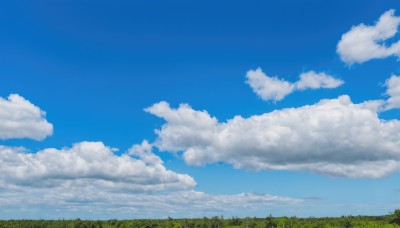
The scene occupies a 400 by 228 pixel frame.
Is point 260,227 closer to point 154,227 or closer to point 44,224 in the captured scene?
point 154,227

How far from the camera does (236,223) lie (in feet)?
537

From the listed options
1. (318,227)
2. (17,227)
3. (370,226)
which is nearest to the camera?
(370,226)

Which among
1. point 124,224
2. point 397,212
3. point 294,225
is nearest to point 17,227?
point 124,224

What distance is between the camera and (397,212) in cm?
Result: 10800

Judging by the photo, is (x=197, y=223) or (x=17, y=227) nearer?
(x=197, y=223)

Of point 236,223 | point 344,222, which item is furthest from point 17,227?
point 344,222

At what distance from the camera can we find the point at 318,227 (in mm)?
120250

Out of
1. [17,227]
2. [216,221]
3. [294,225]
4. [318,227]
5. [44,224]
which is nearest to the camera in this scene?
[318,227]

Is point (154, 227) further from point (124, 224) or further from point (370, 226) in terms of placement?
point (370, 226)

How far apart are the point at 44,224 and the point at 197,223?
7333 centimetres

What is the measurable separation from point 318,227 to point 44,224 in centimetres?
12302

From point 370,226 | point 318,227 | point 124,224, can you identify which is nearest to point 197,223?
point 124,224

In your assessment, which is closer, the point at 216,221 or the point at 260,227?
the point at 260,227

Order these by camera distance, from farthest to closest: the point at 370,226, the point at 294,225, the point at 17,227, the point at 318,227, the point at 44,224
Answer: the point at 44,224 → the point at 17,227 → the point at 294,225 → the point at 318,227 → the point at 370,226
